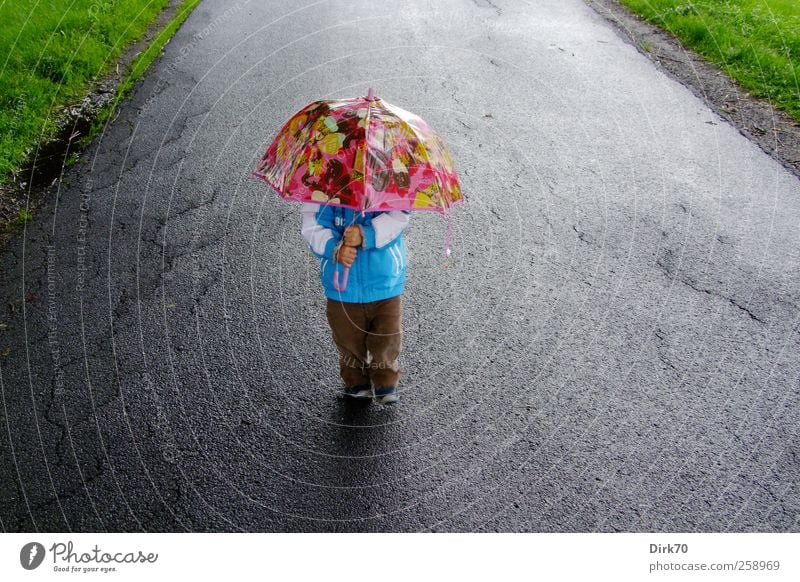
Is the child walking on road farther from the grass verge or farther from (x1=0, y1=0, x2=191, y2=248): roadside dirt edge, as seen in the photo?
the grass verge

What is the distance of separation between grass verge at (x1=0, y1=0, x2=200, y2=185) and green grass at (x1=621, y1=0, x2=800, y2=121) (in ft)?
19.3

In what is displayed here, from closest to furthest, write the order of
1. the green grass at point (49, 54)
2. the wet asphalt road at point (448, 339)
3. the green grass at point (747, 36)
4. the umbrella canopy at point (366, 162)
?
the umbrella canopy at point (366, 162), the wet asphalt road at point (448, 339), the green grass at point (49, 54), the green grass at point (747, 36)

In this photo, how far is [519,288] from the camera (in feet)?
14.3

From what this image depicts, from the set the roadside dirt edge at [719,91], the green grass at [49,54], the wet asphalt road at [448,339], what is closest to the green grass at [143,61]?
the wet asphalt road at [448,339]

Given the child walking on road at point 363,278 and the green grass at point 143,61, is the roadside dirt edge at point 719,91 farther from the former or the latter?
the green grass at point 143,61

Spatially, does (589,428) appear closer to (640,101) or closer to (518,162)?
(518,162)

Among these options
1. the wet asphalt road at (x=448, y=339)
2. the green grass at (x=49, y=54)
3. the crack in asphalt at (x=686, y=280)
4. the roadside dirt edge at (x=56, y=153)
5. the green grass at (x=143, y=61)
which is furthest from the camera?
the green grass at (x=143, y=61)

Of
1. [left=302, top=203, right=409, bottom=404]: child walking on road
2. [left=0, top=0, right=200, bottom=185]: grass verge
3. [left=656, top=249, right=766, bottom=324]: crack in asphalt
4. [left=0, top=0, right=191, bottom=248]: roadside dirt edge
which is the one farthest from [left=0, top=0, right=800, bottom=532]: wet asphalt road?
[left=0, top=0, right=200, bottom=185]: grass verge

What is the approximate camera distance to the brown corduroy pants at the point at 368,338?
3154mm

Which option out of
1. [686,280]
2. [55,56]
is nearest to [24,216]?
[55,56]

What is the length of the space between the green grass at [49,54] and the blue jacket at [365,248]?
3.80 meters

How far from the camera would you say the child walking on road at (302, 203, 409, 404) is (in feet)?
9.55

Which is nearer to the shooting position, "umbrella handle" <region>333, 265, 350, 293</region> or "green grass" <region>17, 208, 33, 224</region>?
"umbrella handle" <region>333, 265, 350, 293</region>
